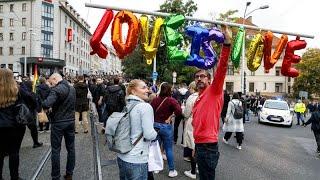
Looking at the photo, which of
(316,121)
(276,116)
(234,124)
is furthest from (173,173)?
(276,116)

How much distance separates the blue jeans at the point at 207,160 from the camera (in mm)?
5152

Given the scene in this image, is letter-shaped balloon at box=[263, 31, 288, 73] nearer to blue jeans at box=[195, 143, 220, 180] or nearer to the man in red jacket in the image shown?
the man in red jacket

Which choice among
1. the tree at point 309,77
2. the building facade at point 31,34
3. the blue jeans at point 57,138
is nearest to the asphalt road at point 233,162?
the blue jeans at point 57,138

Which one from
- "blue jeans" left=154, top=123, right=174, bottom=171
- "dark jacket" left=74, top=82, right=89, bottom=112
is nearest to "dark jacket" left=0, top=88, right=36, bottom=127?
"blue jeans" left=154, top=123, right=174, bottom=171

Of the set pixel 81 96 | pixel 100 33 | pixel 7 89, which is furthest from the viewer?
pixel 81 96

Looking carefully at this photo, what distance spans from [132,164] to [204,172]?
991 millimetres

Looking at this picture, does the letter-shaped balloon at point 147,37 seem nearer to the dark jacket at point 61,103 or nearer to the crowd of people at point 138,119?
the crowd of people at point 138,119

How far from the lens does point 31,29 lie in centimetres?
6694

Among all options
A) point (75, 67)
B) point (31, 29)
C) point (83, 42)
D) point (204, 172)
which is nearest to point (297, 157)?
point (204, 172)

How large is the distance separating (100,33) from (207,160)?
8.59 ft

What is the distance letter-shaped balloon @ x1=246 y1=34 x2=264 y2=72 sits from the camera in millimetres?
7273

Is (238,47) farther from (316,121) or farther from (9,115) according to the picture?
(316,121)

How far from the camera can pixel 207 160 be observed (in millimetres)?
5172

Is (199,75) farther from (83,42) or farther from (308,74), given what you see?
(83,42)
